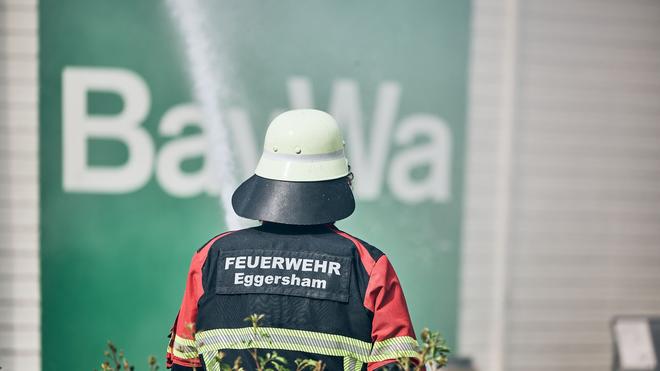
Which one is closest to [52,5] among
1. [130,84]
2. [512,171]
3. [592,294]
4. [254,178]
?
[130,84]

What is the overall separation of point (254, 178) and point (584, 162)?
3836 millimetres

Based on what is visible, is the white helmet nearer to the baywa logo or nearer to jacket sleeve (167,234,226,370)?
jacket sleeve (167,234,226,370)

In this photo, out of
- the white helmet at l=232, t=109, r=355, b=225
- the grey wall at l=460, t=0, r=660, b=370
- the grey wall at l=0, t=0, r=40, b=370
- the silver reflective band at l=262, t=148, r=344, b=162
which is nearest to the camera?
the white helmet at l=232, t=109, r=355, b=225

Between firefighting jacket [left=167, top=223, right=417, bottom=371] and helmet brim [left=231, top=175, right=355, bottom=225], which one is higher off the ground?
helmet brim [left=231, top=175, right=355, bottom=225]

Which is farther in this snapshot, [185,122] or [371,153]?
[371,153]

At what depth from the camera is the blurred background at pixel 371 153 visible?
5.07 metres

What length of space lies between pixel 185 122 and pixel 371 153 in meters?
1.34

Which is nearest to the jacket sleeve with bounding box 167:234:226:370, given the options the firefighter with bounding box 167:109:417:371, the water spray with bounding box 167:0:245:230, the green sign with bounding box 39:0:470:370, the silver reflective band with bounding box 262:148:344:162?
the firefighter with bounding box 167:109:417:371

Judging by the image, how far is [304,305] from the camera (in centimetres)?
236

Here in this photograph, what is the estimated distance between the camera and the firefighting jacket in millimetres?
2344

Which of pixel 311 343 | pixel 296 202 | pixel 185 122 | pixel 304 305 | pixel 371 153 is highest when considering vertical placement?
pixel 185 122

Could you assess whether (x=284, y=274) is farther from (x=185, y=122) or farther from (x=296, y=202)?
(x=185, y=122)

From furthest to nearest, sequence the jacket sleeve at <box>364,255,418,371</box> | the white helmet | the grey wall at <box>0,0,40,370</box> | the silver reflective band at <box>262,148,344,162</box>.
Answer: the grey wall at <box>0,0,40,370</box>, the silver reflective band at <box>262,148,344,162</box>, the white helmet, the jacket sleeve at <box>364,255,418,371</box>

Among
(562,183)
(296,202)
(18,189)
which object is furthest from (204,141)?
(296,202)
